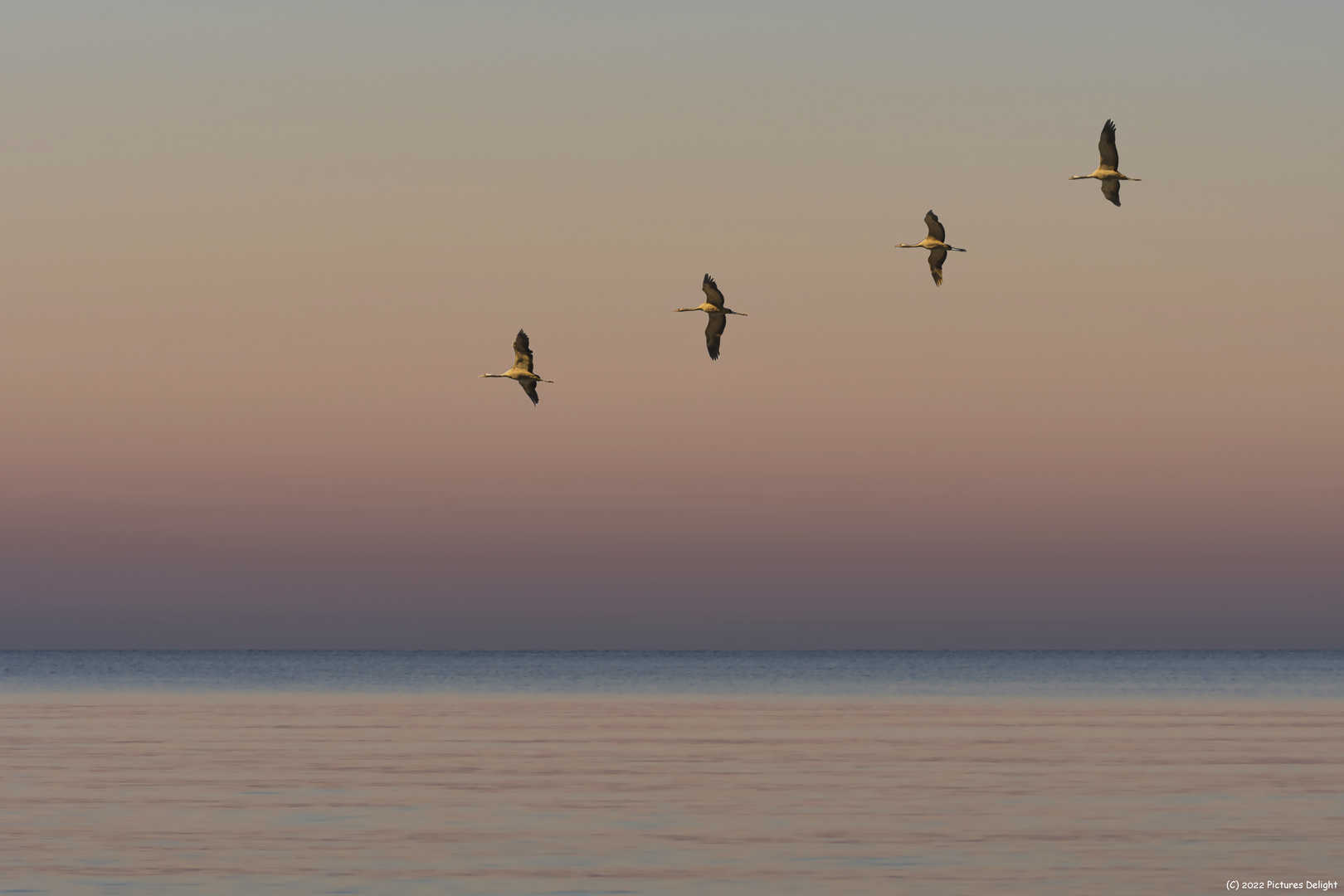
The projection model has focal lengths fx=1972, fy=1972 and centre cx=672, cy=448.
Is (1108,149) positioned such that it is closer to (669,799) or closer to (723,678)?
(669,799)

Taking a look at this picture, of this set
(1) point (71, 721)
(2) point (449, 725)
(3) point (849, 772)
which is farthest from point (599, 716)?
(3) point (849, 772)

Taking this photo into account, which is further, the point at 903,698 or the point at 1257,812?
the point at 903,698

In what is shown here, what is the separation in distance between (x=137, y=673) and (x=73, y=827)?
358ft

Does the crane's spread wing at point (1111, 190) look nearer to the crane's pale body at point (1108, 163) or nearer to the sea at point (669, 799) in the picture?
the crane's pale body at point (1108, 163)

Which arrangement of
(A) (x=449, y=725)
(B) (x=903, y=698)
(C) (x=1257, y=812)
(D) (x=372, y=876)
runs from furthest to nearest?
1. (B) (x=903, y=698)
2. (A) (x=449, y=725)
3. (C) (x=1257, y=812)
4. (D) (x=372, y=876)

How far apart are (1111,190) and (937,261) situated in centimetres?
427

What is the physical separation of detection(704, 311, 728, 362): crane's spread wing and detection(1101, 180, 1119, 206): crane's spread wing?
847 centimetres

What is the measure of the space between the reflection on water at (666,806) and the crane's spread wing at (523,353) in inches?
377

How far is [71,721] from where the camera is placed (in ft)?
232

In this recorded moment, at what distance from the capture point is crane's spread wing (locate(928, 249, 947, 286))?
141 ft

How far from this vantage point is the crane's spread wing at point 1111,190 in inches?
1631

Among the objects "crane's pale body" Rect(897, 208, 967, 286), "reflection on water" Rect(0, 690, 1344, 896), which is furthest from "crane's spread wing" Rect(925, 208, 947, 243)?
"reflection on water" Rect(0, 690, 1344, 896)

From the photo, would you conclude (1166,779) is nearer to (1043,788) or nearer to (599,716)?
(1043,788)

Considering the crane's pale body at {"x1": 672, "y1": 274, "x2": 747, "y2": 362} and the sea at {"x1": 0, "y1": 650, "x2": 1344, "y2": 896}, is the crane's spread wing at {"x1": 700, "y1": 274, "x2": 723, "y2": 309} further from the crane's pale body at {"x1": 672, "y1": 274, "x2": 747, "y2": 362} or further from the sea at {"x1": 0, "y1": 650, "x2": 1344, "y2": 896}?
the sea at {"x1": 0, "y1": 650, "x2": 1344, "y2": 896}
